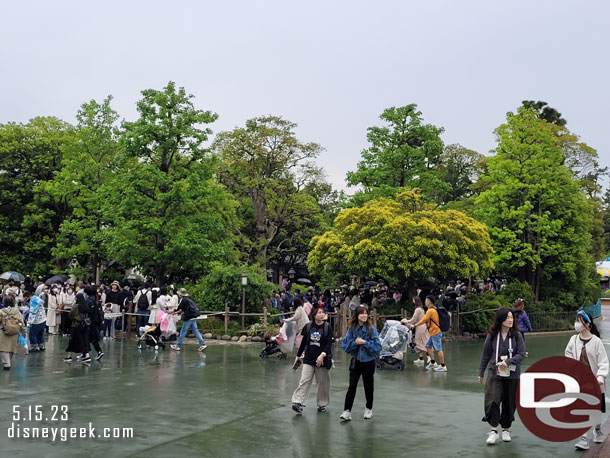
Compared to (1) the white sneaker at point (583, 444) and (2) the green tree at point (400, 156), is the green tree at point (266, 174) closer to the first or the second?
(2) the green tree at point (400, 156)

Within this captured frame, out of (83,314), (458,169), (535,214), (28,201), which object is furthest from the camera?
(458,169)

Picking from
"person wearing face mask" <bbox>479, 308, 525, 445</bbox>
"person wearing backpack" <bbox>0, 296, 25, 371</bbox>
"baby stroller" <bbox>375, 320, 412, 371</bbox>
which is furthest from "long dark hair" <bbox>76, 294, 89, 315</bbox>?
"person wearing face mask" <bbox>479, 308, 525, 445</bbox>

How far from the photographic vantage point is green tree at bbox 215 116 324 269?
38.4 meters

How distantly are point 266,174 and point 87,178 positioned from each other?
10.3 m

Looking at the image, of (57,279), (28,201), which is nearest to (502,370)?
(57,279)

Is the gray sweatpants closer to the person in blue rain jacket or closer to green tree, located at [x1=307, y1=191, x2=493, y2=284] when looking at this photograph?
the person in blue rain jacket

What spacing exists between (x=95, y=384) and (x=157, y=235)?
52.6ft

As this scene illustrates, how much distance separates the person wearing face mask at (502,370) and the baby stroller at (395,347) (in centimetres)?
691

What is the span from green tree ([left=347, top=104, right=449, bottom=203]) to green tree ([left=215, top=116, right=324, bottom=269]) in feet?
15.4

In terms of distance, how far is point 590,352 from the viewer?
8.41 meters

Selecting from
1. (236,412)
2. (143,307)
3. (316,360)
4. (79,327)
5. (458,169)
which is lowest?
(236,412)

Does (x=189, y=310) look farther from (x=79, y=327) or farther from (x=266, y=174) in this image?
(x=266, y=174)

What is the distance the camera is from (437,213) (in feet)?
83.6

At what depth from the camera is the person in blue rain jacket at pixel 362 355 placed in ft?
31.2
